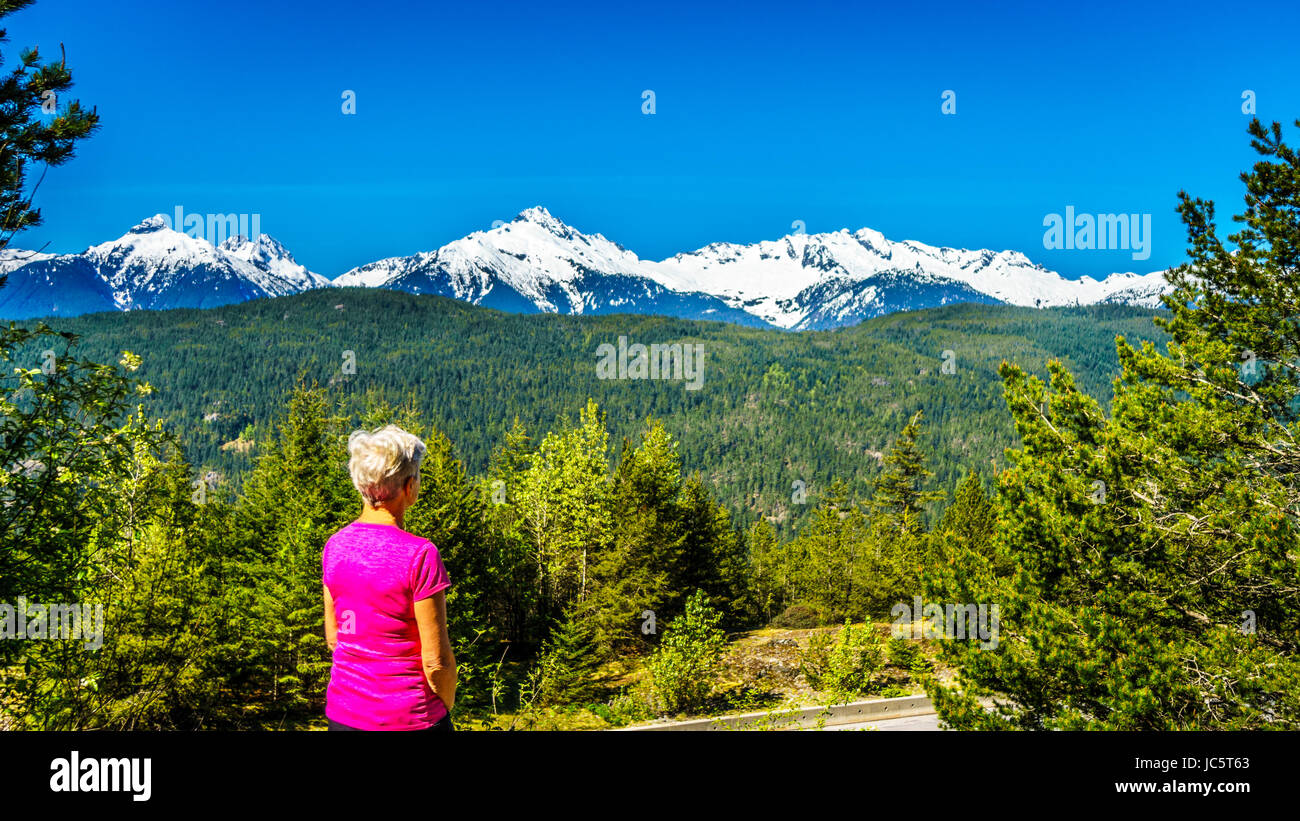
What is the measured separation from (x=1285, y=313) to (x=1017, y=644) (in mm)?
5885

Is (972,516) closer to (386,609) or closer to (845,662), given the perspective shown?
(845,662)

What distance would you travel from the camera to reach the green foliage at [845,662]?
662 inches

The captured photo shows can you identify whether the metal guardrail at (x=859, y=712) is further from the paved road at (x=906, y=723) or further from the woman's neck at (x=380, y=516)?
the woman's neck at (x=380, y=516)

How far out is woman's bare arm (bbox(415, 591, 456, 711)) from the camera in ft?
10.3

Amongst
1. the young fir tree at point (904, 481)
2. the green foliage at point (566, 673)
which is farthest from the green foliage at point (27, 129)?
the young fir tree at point (904, 481)

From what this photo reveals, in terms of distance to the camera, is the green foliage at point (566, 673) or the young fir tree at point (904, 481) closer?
the green foliage at point (566, 673)

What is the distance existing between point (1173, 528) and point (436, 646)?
10.3m

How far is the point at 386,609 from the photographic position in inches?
126

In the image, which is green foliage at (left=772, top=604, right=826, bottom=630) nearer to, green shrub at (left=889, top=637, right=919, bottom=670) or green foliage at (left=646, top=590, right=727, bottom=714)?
green shrub at (left=889, top=637, right=919, bottom=670)

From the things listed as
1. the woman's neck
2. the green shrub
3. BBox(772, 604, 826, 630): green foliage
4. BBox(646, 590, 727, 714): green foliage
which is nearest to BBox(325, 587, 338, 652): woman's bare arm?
the woman's neck

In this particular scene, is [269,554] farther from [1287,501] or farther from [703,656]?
[1287,501]

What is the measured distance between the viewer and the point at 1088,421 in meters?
11.7

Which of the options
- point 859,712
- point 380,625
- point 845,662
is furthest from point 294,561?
point 380,625

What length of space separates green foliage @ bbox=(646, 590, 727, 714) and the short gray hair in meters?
14.7
